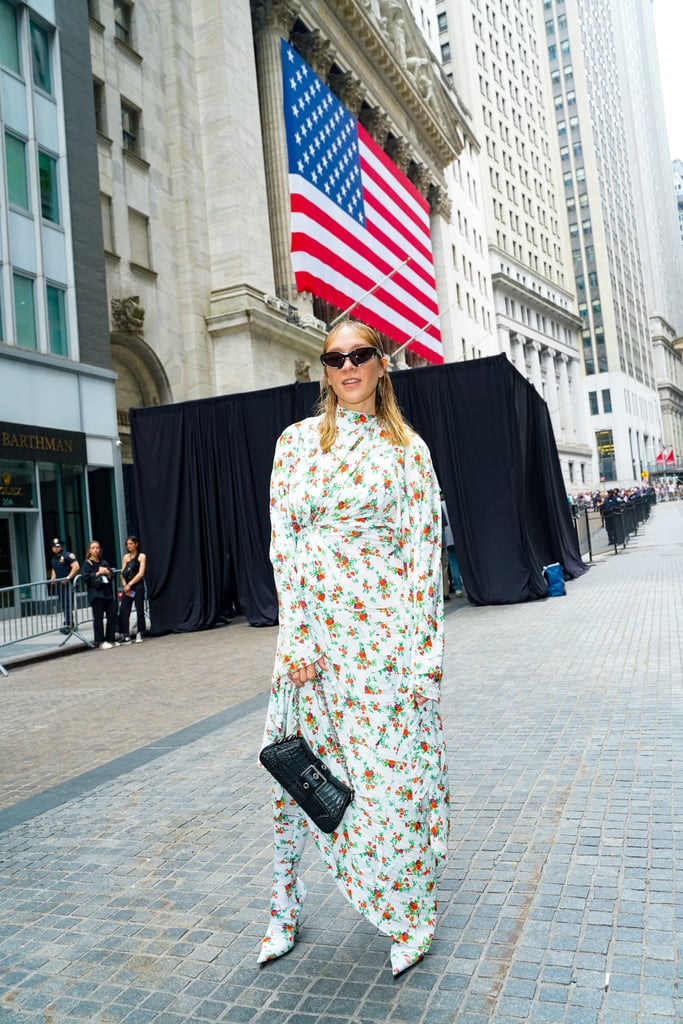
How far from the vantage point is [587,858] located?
3418mm

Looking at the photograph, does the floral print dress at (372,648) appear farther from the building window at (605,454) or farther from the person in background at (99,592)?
the building window at (605,454)

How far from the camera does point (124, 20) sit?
23906 mm

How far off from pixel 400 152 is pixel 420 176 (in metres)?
3.99

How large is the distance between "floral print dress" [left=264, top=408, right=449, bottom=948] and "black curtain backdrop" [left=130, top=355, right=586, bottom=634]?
11231 millimetres

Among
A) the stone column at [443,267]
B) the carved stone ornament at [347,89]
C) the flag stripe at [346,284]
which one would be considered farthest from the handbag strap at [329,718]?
the stone column at [443,267]

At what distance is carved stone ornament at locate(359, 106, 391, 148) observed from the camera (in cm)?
3906

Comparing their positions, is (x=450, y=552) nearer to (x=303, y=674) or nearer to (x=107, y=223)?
(x=303, y=674)

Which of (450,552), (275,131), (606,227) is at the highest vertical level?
(606,227)

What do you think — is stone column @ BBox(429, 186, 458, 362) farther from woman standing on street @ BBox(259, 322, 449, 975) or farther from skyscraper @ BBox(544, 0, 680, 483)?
skyscraper @ BBox(544, 0, 680, 483)

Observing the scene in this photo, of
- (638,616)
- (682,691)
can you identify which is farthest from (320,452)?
(638,616)

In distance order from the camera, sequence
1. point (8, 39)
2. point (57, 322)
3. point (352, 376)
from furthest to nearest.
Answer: point (57, 322) → point (8, 39) → point (352, 376)

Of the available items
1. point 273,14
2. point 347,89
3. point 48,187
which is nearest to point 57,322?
point 48,187

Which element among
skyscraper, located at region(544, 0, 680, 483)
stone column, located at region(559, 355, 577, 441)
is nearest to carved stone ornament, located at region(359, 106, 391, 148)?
stone column, located at region(559, 355, 577, 441)

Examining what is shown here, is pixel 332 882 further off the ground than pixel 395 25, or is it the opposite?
pixel 395 25
